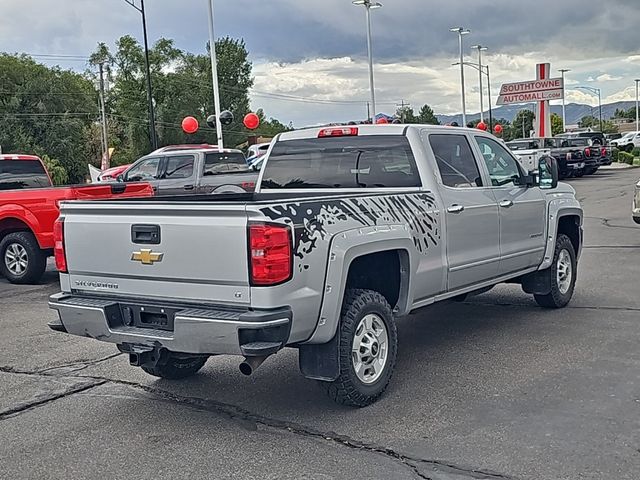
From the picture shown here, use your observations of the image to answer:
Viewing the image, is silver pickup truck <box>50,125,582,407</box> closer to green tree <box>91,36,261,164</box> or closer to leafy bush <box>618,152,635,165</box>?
leafy bush <box>618,152,635,165</box>

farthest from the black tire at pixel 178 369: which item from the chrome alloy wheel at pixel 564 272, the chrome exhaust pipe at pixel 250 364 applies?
the chrome alloy wheel at pixel 564 272

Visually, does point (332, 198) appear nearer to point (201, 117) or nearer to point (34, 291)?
point (34, 291)

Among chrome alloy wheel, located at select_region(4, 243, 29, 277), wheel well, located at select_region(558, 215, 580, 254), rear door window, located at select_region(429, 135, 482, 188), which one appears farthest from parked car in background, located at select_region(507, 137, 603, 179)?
rear door window, located at select_region(429, 135, 482, 188)

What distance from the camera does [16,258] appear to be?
11414 mm

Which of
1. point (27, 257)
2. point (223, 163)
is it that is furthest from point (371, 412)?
point (223, 163)

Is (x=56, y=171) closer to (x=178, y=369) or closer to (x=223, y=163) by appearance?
(x=223, y=163)

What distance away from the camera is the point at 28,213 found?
36.2 feet

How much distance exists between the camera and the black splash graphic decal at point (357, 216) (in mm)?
4785

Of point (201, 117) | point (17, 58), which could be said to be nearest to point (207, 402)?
point (17, 58)

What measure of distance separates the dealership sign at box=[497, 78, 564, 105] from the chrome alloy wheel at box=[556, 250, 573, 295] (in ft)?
107

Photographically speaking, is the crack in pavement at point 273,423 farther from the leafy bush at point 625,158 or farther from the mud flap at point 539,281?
the leafy bush at point 625,158

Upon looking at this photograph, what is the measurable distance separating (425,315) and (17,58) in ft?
184

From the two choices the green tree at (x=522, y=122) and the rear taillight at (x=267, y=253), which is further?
the green tree at (x=522, y=122)

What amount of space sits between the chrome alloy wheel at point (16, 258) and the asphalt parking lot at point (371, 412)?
11.6ft
